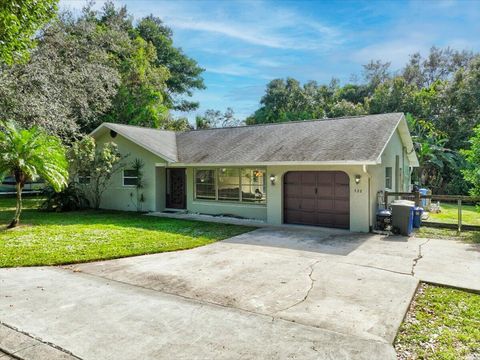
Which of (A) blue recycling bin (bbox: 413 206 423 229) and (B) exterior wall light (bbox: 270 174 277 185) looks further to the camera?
(B) exterior wall light (bbox: 270 174 277 185)

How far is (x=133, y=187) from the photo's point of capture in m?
15.9

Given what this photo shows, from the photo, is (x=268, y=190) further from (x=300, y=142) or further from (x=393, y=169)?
(x=393, y=169)

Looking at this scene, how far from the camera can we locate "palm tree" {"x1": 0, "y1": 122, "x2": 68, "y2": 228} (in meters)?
10.3

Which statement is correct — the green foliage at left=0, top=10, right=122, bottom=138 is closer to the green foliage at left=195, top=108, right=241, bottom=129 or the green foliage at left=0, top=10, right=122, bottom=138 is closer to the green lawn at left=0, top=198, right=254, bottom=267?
the green lawn at left=0, top=198, right=254, bottom=267

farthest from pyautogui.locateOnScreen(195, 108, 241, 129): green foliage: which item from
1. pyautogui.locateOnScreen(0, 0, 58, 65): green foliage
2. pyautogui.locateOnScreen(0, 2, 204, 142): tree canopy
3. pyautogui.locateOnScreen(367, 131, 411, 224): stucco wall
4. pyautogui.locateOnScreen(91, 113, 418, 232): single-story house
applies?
pyautogui.locateOnScreen(0, 0, 58, 65): green foliage

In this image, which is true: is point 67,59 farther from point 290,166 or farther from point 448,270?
point 448,270

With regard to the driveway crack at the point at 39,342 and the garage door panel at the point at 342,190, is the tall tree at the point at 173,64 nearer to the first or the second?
the garage door panel at the point at 342,190

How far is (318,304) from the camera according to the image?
16.7ft

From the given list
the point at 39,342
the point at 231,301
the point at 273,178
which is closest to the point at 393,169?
the point at 273,178

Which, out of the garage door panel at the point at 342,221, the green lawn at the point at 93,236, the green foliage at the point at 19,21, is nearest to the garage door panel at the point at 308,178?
the garage door panel at the point at 342,221

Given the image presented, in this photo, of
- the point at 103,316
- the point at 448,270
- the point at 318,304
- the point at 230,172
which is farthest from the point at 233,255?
the point at 230,172

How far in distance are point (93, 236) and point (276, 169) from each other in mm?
6470

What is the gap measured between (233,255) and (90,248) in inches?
144

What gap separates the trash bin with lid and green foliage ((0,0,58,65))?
10.5 m
